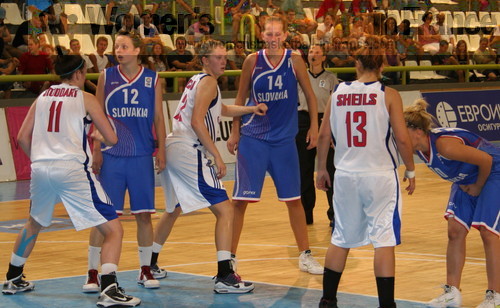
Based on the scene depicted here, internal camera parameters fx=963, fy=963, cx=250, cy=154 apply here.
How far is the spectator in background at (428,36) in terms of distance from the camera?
77.5 feet

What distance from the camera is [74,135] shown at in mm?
7043

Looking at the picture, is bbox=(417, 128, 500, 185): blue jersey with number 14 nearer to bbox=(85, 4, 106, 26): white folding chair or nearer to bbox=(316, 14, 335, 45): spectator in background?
bbox=(85, 4, 106, 26): white folding chair

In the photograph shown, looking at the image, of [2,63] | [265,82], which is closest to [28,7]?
[2,63]

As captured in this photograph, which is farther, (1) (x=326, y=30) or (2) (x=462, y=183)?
(1) (x=326, y=30)

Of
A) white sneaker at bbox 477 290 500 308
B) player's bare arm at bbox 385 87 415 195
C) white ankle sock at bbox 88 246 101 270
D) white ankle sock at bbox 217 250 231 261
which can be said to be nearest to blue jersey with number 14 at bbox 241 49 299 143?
white ankle sock at bbox 217 250 231 261

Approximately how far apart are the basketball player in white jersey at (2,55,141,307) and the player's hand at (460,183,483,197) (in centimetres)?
253

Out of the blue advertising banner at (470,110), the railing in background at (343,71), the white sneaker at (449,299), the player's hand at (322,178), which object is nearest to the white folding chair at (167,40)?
the railing in background at (343,71)

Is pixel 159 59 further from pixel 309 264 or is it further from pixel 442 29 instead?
pixel 309 264

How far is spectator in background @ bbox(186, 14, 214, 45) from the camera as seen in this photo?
1941 cm

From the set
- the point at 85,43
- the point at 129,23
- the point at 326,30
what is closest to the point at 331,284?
the point at 129,23

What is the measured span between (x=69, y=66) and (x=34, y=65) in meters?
9.36

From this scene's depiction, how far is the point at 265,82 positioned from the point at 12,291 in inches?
111

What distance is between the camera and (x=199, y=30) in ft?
63.8

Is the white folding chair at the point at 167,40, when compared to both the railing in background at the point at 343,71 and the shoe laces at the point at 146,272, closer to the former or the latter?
the railing in background at the point at 343,71
